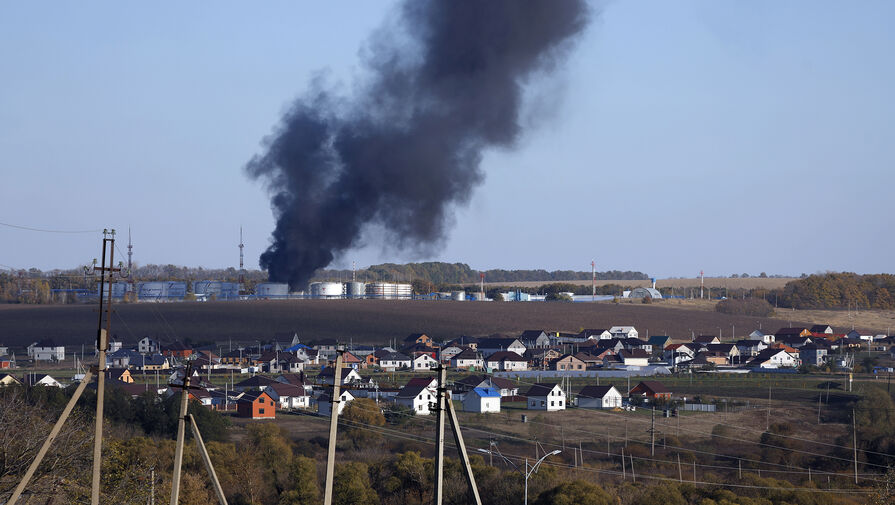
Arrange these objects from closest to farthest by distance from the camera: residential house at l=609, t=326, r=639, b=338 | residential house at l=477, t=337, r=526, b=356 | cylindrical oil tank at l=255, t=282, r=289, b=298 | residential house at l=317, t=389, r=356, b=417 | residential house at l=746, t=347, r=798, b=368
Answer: residential house at l=317, t=389, r=356, b=417
residential house at l=746, t=347, r=798, b=368
residential house at l=477, t=337, r=526, b=356
residential house at l=609, t=326, r=639, b=338
cylindrical oil tank at l=255, t=282, r=289, b=298

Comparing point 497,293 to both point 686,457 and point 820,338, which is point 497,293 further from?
point 686,457

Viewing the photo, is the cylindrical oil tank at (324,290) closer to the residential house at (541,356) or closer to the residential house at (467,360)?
the residential house at (541,356)

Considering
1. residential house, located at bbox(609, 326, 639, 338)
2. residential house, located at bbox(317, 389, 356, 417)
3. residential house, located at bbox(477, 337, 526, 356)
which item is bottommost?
residential house, located at bbox(317, 389, 356, 417)

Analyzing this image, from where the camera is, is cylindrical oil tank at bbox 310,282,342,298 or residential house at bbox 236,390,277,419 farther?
cylindrical oil tank at bbox 310,282,342,298

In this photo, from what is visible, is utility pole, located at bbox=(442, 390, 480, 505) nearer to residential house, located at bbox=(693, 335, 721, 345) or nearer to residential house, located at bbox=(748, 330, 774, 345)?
residential house, located at bbox=(693, 335, 721, 345)

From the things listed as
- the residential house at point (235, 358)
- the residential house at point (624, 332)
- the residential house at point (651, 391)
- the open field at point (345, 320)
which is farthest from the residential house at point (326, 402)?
the residential house at point (624, 332)

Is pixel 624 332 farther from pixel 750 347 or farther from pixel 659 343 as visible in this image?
pixel 750 347

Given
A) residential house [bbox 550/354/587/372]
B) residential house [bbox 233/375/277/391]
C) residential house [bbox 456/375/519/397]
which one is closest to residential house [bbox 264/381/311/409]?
residential house [bbox 233/375/277/391]
